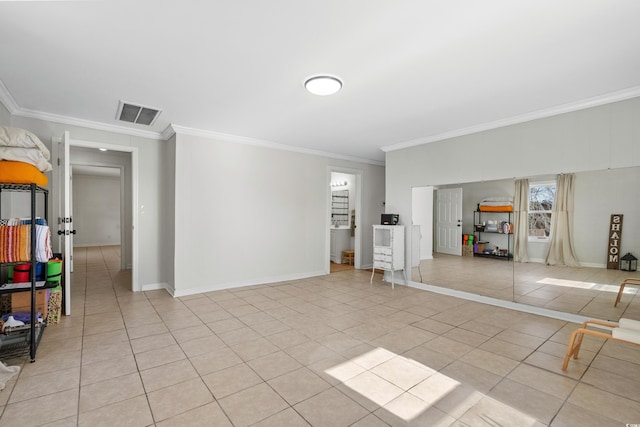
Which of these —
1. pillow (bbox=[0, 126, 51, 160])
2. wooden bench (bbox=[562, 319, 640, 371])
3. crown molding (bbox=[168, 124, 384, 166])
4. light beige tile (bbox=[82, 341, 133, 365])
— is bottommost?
light beige tile (bbox=[82, 341, 133, 365])

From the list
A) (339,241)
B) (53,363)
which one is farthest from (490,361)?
(339,241)

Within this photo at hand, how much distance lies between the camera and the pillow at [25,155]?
244 centimetres

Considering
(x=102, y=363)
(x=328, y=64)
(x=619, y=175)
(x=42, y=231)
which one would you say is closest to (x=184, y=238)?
(x=42, y=231)

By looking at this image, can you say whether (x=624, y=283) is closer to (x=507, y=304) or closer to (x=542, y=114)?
(x=507, y=304)

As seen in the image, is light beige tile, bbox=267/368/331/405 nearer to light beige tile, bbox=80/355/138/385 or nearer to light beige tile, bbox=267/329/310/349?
light beige tile, bbox=267/329/310/349

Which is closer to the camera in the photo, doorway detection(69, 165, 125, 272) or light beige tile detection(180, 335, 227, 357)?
light beige tile detection(180, 335, 227, 357)

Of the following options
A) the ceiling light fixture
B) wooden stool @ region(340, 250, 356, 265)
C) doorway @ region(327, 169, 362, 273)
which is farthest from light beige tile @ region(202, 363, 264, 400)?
wooden stool @ region(340, 250, 356, 265)

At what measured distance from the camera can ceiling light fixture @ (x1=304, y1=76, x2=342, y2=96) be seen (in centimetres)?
284

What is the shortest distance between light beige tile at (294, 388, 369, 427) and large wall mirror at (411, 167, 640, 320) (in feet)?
10.2

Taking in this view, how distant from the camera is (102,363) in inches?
97.9

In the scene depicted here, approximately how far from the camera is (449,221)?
4.70m

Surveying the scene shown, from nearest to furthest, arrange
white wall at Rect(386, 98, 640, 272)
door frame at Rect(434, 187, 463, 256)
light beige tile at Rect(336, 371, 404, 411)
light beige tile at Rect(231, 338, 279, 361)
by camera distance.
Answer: light beige tile at Rect(336, 371, 404, 411) → light beige tile at Rect(231, 338, 279, 361) → white wall at Rect(386, 98, 640, 272) → door frame at Rect(434, 187, 463, 256)

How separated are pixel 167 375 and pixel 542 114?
4.85m

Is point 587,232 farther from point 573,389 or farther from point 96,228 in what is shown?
point 96,228
